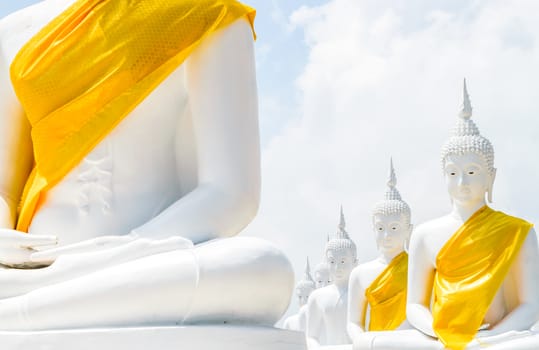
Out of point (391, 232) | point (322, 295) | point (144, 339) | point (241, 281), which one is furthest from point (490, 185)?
point (144, 339)

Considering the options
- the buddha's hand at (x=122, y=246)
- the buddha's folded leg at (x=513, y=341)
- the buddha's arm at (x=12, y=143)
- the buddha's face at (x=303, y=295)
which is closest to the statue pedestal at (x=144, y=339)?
the buddha's hand at (x=122, y=246)

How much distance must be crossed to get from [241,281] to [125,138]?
2.57ft

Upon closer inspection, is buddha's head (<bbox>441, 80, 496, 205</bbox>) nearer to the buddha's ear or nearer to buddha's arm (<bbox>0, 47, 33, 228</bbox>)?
the buddha's ear

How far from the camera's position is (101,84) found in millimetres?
3377

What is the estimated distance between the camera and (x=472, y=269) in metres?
6.57

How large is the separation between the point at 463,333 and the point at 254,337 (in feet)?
12.3

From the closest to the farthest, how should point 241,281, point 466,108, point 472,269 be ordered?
point 241,281 < point 472,269 < point 466,108

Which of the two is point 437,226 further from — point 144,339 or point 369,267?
point 144,339

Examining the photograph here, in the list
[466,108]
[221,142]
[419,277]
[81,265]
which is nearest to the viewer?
[81,265]

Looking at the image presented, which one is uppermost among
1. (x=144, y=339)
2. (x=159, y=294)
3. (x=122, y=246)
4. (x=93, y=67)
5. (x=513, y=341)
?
(x=93, y=67)

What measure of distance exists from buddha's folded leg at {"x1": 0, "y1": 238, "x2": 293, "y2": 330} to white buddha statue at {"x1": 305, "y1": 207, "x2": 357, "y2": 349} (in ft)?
22.7

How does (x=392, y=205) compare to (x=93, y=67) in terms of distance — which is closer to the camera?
(x=93, y=67)

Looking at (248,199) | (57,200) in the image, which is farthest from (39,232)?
(248,199)

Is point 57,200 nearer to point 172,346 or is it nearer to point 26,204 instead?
point 26,204
